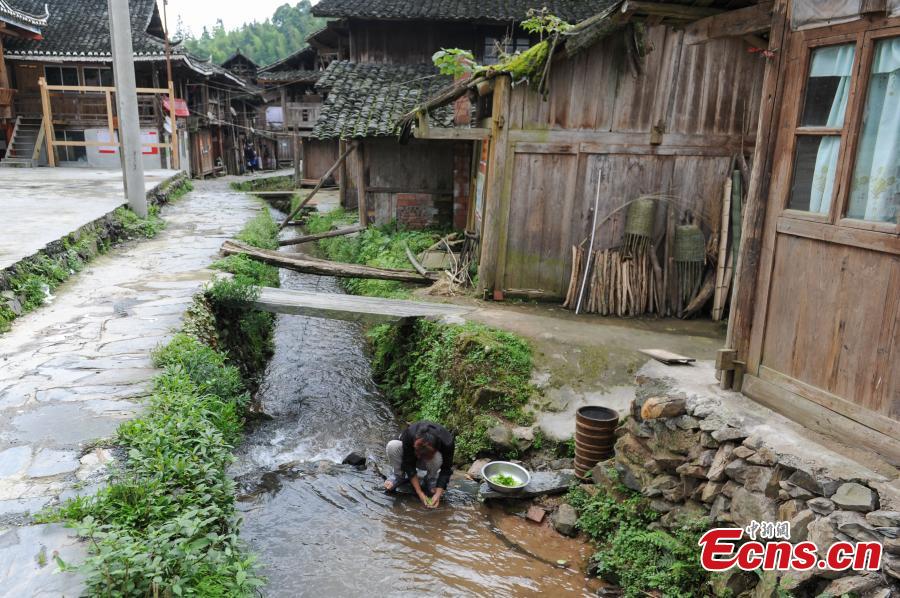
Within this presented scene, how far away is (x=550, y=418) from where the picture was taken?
23.1ft

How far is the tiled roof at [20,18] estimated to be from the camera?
64.4 ft

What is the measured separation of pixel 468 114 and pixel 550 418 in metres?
8.92

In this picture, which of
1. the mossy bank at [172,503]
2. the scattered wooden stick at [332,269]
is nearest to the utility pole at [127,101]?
the scattered wooden stick at [332,269]

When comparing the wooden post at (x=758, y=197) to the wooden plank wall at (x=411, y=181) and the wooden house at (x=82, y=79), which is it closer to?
the wooden plank wall at (x=411, y=181)

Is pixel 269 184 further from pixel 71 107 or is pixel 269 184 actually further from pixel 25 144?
pixel 25 144

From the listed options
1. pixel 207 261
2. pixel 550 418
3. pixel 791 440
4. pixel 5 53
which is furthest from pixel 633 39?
pixel 5 53

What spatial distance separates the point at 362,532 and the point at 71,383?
3.09m

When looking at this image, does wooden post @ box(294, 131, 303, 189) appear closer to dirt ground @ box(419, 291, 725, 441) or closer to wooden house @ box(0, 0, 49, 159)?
wooden house @ box(0, 0, 49, 159)

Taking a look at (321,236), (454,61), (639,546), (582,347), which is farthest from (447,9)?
(639,546)

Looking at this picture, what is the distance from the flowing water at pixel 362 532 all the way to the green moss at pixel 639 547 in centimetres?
26

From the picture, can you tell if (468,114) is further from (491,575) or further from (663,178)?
(491,575)

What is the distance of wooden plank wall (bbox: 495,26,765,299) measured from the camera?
907 cm

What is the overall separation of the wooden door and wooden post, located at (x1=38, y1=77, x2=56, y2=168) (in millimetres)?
23328

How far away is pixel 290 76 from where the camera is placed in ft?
109
